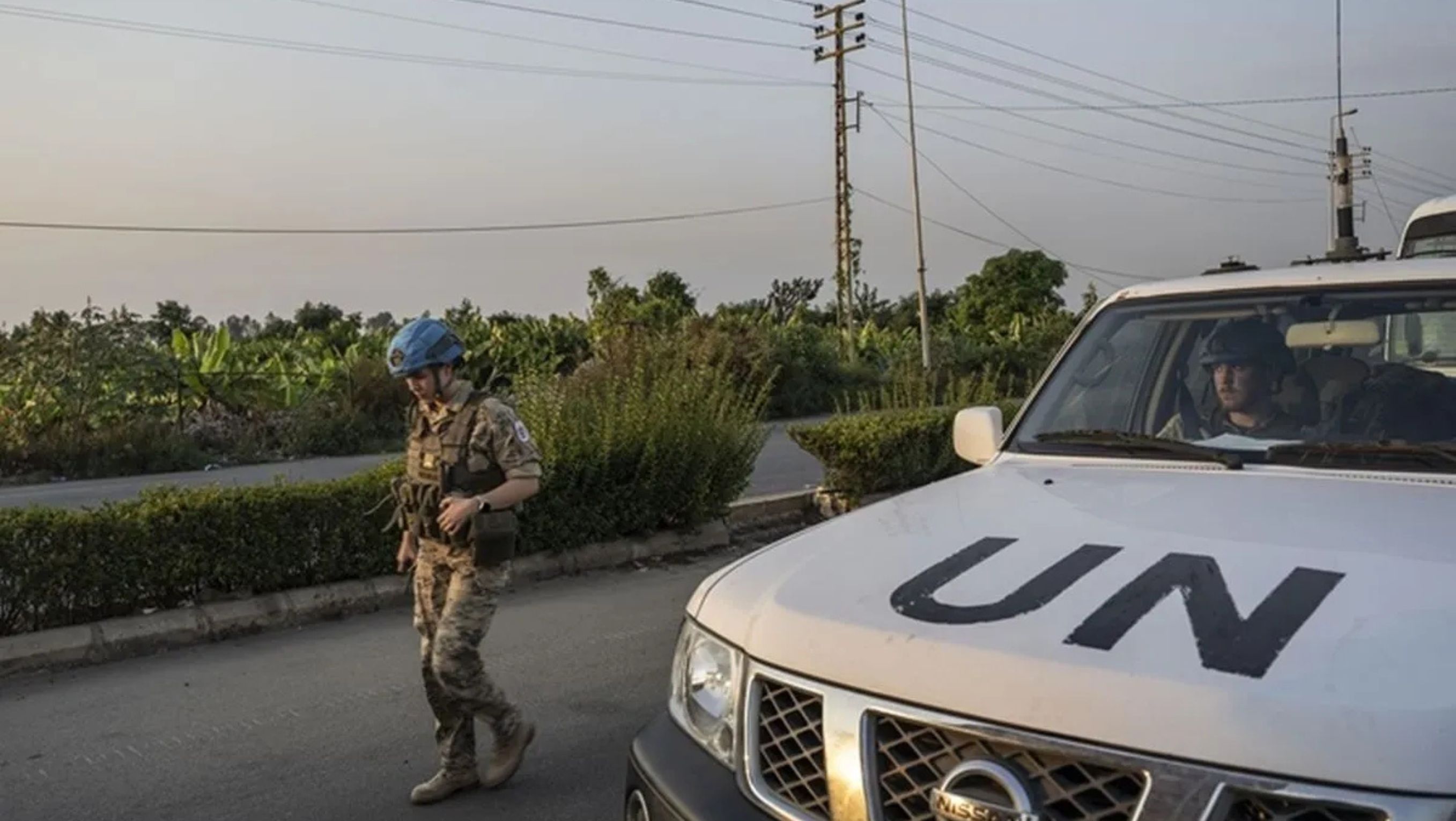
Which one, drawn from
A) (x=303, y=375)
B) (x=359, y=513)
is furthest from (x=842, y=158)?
(x=359, y=513)

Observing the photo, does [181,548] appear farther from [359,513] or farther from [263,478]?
[263,478]

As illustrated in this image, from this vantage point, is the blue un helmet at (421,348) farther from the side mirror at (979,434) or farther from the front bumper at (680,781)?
the front bumper at (680,781)

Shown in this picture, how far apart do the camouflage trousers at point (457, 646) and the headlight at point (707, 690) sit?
5.83 ft

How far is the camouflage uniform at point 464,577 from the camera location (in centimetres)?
441

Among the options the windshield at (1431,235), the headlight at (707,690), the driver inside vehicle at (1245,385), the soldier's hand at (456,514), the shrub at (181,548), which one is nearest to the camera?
the headlight at (707,690)

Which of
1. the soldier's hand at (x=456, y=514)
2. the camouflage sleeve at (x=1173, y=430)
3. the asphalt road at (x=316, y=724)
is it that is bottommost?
the asphalt road at (x=316, y=724)

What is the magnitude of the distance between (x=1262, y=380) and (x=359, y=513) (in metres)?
5.77

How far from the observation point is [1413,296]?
11.2ft

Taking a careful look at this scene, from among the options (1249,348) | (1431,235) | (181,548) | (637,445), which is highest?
(1431,235)

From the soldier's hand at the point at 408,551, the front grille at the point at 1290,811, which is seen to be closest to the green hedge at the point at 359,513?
the soldier's hand at the point at 408,551

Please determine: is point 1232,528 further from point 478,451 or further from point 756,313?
point 756,313

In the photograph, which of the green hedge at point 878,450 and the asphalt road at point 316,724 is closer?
Answer: the asphalt road at point 316,724

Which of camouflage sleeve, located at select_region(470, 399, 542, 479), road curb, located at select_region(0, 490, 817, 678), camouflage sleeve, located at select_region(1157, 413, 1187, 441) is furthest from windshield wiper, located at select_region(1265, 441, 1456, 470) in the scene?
road curb, located at select_region(0, 490, 817, 678)

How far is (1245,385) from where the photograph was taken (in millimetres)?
3549
